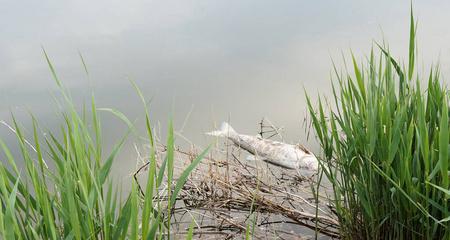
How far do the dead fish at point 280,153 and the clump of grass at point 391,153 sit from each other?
1.56 metres

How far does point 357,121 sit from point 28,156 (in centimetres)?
103

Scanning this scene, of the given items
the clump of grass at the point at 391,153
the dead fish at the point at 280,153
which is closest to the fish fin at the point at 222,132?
the dead fish at the point at 280,153

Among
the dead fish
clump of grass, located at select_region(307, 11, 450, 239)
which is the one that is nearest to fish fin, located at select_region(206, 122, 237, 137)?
the dead fish

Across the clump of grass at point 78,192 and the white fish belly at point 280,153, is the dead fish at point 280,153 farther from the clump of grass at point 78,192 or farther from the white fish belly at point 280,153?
the clump of grass at point 78,192

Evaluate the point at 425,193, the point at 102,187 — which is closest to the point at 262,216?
the point at 425,193

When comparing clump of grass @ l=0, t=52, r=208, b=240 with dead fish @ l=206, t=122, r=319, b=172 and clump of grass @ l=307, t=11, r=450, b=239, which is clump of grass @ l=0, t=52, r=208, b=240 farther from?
dead fish @ l=206, t=122, r=319, b=172

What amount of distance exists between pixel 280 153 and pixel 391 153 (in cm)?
218

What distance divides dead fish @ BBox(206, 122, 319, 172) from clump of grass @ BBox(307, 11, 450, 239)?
1.56 m

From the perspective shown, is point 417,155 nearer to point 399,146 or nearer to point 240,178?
point 399,146

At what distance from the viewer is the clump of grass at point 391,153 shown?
141 cm

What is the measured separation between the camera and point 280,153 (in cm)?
Result: 358

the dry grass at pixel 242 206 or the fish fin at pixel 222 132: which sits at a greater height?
the fish fin at pixel 222 132

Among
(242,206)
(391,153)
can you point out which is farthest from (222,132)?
(391,153)

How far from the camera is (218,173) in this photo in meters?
2.59
